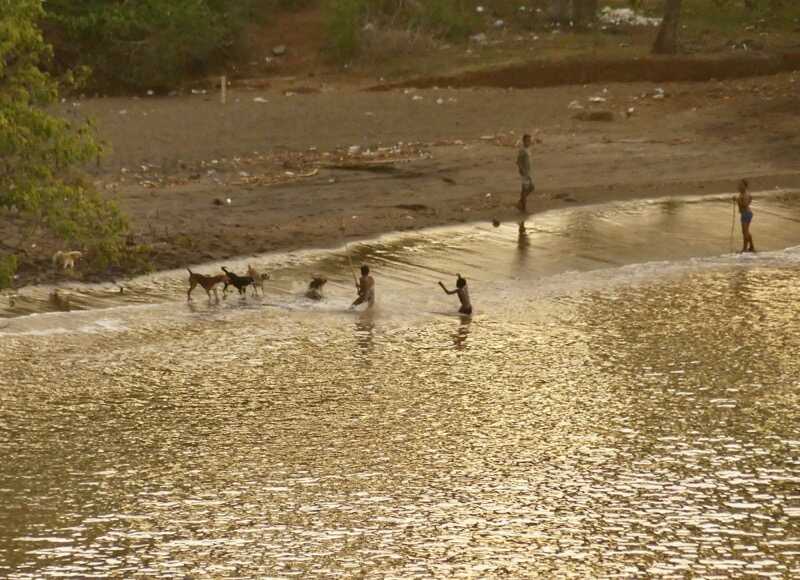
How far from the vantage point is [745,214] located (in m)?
30.5

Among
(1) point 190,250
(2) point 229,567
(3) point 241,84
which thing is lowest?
(2) point 229,567

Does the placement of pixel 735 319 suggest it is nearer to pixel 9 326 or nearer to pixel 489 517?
pixel 489 517

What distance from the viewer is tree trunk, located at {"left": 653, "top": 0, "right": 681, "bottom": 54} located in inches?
1821

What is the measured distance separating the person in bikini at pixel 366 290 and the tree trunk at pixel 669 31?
2354cm

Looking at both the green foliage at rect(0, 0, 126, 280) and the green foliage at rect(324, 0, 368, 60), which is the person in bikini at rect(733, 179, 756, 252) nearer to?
the green foliage at rect(0, 0, 126, 280)

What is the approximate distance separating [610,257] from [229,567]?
16564 millimetres

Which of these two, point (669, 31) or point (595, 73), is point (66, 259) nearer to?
point (595, 73)

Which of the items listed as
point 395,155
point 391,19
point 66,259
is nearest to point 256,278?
point 66,259

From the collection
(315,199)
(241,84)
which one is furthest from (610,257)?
(241,84)

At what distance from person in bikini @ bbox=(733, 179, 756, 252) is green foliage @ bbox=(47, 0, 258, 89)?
22.8 m

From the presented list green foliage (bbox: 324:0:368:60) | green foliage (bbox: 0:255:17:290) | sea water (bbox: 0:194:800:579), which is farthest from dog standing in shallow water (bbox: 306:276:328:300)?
green foliage (bbox: 324:0:368:60)

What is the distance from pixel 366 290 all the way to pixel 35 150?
252 inches

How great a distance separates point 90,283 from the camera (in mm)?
27359

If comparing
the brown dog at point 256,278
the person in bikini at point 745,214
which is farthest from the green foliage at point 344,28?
the brown dog at point 256,278
